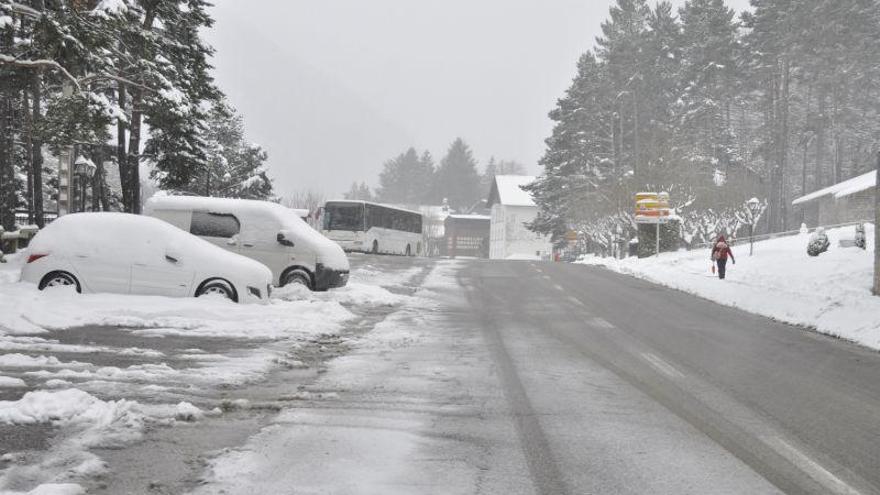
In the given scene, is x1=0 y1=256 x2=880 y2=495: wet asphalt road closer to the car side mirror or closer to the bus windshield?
the car side mirror

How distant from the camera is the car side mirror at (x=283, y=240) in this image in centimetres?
1578

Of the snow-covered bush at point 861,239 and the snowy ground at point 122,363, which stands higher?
the snow-covered bush at point 861,239

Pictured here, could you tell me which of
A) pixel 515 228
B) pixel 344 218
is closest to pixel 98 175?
pixel 344 218

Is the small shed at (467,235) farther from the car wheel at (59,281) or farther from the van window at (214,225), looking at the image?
the car wheel at (59,281)

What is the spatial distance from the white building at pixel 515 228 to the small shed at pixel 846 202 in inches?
1745

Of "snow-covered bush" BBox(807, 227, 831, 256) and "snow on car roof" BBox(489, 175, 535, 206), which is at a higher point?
"snow on car roof" BBox(489, 175, 535, 206)

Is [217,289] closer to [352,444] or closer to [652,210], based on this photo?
[352,444]

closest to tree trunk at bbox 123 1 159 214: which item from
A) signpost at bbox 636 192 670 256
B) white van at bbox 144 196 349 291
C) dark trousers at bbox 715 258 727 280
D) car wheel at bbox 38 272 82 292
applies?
white van at bbox 144 196 349 291

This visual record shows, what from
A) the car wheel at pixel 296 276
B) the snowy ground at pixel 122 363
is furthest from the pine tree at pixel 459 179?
the snowy ground at pixel 122 363

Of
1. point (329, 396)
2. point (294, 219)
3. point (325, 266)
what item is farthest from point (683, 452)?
point (294, 219)

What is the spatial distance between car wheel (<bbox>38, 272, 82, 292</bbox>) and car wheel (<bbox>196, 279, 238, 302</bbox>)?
1977mm

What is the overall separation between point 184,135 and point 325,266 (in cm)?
1550

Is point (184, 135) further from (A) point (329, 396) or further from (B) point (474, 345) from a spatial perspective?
(A) point (329, 396)

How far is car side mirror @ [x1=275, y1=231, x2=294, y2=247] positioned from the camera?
51.8 feet
